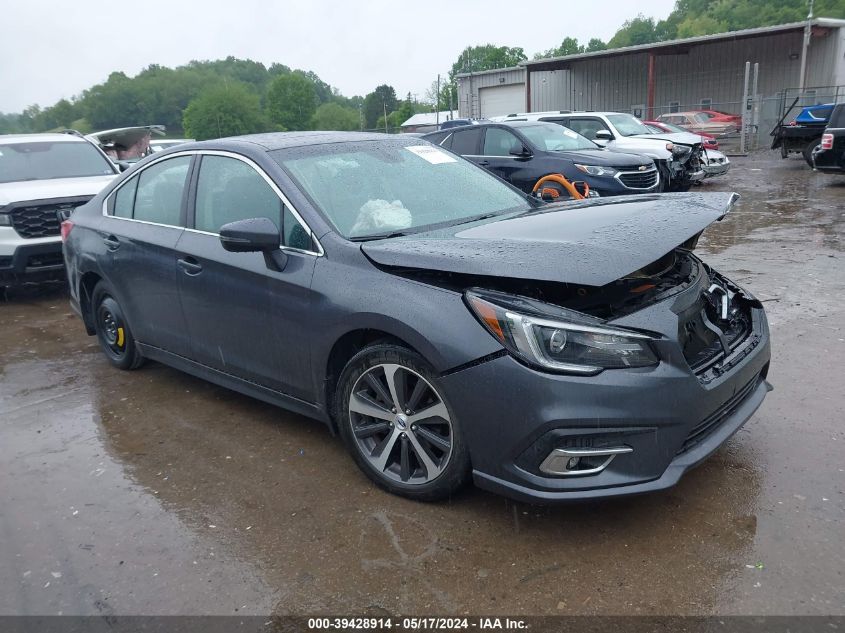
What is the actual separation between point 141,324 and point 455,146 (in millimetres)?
7815

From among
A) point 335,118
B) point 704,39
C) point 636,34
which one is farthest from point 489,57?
point 704,39

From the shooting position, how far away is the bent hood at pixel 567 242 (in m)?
2.87

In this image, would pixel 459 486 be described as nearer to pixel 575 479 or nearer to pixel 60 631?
pixel 575 479

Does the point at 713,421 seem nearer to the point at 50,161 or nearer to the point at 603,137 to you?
the point at 50,161

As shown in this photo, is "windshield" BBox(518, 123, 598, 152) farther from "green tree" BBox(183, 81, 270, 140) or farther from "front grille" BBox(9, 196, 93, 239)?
"green tree" BBox(183, 81, 270, 140)

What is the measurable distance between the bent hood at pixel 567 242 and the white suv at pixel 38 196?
230 inches

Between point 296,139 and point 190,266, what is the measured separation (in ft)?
3.15


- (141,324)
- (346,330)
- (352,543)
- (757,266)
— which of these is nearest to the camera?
(352,543)

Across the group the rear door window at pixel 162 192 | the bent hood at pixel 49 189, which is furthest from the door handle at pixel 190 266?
the bent hood at pixel 49 189

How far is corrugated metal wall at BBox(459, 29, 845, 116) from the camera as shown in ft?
108

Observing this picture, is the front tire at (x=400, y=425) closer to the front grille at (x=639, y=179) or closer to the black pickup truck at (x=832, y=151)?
the front grille at (x=639, y=179)

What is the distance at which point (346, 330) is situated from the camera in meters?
3.37

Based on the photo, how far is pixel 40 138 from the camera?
9.49 meters

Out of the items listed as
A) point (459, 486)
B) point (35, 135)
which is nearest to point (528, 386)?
point (459, 486)
